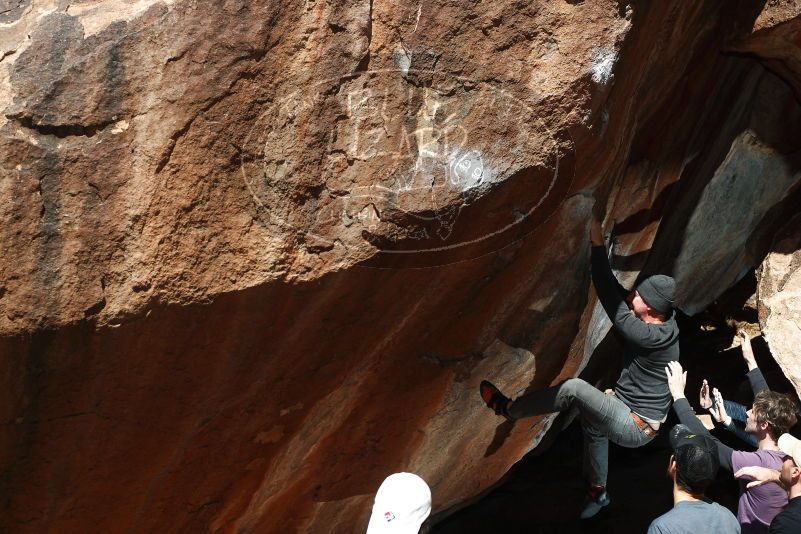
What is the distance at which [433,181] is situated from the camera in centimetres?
292

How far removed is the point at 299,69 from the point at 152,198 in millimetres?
661

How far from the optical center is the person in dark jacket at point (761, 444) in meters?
3.30

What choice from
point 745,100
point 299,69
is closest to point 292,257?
point 299,69

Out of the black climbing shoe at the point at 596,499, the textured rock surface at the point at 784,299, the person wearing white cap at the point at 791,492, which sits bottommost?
the black climbing shoe at the point at 596,499

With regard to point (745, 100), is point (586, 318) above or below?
below

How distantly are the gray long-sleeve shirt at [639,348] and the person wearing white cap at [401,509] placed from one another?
5.25ft

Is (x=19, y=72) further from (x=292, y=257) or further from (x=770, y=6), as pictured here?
(x=770, y=6)

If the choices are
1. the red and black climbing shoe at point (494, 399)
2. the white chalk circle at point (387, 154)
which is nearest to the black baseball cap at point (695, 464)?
the red and black climbing shoe at point (494, 399)

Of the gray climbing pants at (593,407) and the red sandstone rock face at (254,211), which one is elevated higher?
the red sandstone rock face at (254,211)

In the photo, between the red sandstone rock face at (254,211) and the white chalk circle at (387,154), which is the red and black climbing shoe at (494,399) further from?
the white chalk circle at (387,154)

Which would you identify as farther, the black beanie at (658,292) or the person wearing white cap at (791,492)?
the black beanie at (658,292)

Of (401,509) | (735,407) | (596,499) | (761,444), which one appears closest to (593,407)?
(761,444)

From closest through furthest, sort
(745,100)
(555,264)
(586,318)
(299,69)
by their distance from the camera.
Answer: (299,69)
(555,264)
(586,318)
(745,100)

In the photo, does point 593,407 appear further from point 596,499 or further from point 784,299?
point 784,299
